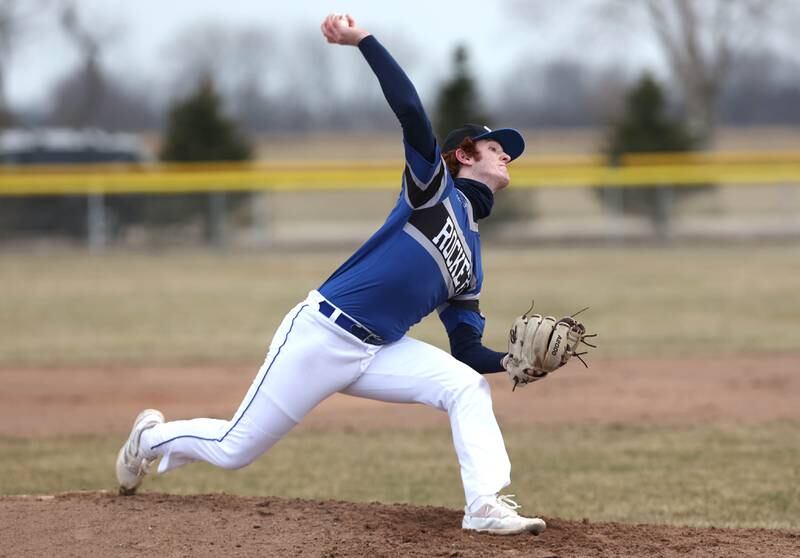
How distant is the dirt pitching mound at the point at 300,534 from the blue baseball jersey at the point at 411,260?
2.53ft

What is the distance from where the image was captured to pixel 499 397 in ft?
31.3

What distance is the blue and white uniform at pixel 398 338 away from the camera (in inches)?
174

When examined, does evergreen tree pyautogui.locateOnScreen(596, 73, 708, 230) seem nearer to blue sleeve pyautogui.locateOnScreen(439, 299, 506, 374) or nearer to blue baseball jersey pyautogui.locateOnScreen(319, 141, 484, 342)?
blue sleeve pyautogui.locateOnScreen(439, 299, 506, 374)

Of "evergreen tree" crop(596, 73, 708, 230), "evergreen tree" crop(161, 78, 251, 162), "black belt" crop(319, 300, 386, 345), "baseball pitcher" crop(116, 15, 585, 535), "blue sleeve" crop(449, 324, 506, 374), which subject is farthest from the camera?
"evergreen tree" crop(596, 73, 708, 230)

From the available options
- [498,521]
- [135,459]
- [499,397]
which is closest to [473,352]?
[498,521]

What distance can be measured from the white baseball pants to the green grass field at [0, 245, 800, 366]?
6.76 metres

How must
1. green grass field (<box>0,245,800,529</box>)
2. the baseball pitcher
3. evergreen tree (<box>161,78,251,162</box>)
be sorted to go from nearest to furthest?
the baseball pitcher → green grass field (<box>0,245,800,529</box>) → evergreen tree (<box>161,78,251,162</box>)

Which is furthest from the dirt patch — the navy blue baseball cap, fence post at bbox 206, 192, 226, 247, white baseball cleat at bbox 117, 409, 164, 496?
fence post at bbox 206, 192, 226, 247

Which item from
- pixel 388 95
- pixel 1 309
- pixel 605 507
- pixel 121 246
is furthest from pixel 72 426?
pixel 121 246

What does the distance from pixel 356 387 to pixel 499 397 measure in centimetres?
502

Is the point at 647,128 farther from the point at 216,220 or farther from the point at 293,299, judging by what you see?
the point at 293,299

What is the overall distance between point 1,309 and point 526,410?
8705mm

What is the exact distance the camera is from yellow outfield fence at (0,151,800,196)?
23281 mm

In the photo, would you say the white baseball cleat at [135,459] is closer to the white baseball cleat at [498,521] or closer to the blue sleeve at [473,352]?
the blue sleeve at [473,352]
